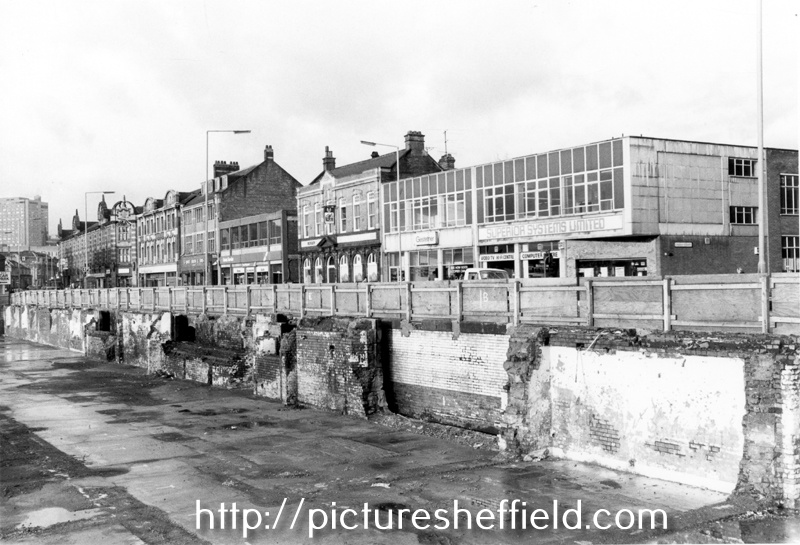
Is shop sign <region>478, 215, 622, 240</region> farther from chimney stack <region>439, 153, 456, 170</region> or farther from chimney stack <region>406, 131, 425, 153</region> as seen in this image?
chimney stack <region>439, 153, 456, 170</region>

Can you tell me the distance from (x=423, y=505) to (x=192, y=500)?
375 cm

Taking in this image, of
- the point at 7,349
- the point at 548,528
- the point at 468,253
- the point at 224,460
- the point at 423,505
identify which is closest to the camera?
the point at 548,528

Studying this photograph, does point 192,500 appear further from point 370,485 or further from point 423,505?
point 423,505

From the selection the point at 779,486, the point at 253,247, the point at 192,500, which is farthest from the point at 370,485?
the point at 253,247

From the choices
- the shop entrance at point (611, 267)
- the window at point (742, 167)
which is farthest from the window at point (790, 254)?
the shop entrance at point (611, 267)

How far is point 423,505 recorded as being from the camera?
37.3ft

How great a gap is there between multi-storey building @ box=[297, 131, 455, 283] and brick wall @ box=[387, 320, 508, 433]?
30.1 m

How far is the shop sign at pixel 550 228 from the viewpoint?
35.6 metres

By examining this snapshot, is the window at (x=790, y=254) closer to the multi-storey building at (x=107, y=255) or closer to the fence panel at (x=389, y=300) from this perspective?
the fence panel at (x=389, y=300)

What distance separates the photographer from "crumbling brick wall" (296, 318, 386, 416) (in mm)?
18516

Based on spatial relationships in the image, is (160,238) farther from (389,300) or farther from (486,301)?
(486,301)

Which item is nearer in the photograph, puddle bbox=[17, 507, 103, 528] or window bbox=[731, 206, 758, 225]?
puddle bbox=[17, 507, 103, 528]

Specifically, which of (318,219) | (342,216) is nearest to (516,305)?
(342,216)

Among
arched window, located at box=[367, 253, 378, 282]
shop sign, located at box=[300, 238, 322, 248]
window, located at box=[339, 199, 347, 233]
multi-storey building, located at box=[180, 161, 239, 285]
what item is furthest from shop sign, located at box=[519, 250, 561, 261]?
multi-storey building, located at box=[180, 161, 239, 285]
